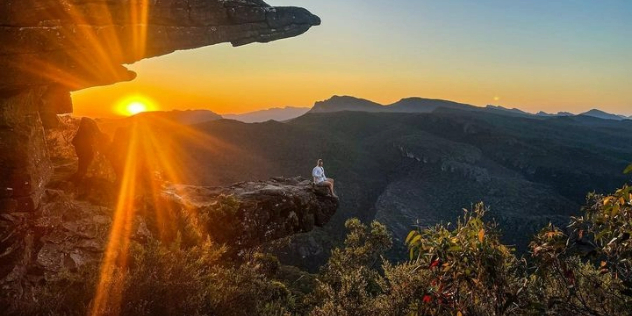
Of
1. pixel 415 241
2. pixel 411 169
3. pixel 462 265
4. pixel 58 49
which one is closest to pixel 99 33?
pixel 58 49

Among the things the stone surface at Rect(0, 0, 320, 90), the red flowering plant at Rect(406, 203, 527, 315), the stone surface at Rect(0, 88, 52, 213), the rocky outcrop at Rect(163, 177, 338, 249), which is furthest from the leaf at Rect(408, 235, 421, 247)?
the rocky outcrop at Rect(163, 177, 338, 249)

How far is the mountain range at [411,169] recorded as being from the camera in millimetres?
96250

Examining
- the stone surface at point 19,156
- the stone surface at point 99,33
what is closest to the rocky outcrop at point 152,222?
the stone surface at point 19,156

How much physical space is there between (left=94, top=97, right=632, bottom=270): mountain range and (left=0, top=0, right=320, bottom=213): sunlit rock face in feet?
195

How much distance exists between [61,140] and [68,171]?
318 cm

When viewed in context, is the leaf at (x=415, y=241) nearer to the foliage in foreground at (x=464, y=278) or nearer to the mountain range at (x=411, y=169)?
the foliage in foreground at (x=464, y=278)

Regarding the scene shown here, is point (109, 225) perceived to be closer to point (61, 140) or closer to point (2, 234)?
point (2, 234)

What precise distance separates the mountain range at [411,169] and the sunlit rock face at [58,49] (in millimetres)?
59536

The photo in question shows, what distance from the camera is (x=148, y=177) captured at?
15508mm

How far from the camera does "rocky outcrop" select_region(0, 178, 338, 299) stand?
9.49 m

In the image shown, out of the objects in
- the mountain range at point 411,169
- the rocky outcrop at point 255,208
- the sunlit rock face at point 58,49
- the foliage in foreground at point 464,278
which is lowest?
the mountain range at point 411,169

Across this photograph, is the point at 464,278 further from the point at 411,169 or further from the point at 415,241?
the point at 411,169

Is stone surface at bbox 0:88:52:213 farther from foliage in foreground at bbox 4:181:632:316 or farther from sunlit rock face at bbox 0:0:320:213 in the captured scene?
foliage in foreground at bbox 4:181:632:316

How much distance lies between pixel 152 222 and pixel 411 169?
134156mm
